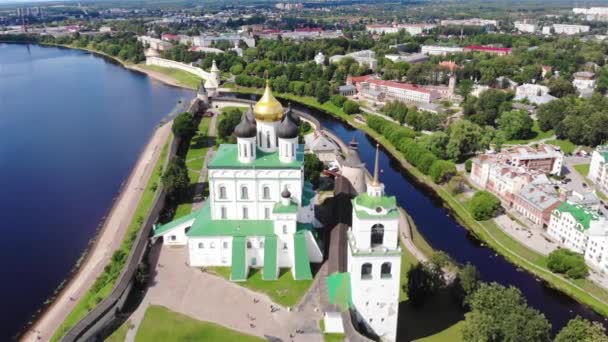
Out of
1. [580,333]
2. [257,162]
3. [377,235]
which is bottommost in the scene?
[580,333]

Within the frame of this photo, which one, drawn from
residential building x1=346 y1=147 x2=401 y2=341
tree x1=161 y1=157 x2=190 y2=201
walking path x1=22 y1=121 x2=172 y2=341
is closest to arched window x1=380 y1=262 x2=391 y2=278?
residential building x1=346 y1=147 x2=401 y2=341

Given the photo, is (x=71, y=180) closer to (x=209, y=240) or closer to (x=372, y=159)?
(x=209, y=240)

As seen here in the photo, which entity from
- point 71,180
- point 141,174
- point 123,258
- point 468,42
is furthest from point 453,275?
point 468,42

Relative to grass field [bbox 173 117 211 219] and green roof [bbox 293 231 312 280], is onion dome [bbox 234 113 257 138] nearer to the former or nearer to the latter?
green roof [bbox 293 231 312 280]

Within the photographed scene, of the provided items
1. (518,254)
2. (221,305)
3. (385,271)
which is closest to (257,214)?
(221,305)

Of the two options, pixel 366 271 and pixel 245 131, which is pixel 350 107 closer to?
pixel 245 131

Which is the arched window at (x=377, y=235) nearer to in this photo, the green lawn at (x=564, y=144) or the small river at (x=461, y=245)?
the small river at (x=461, y=245)

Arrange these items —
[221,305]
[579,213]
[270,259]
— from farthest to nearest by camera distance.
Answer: [579,213], [270,259], [221,305]

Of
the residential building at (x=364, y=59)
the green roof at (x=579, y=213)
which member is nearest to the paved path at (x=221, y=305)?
the green roof at (x=579, y=213)
